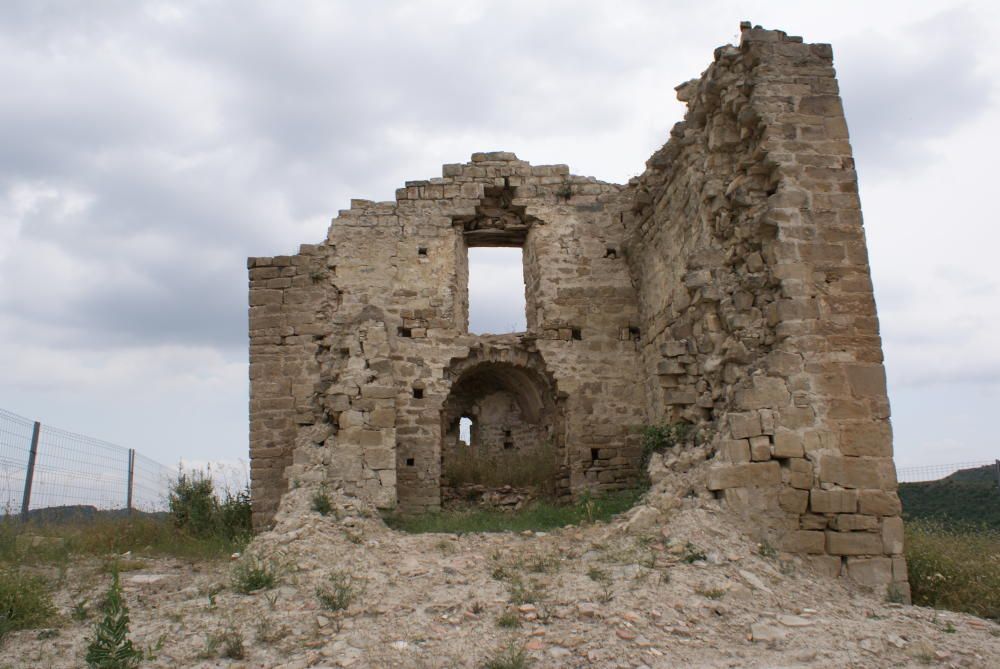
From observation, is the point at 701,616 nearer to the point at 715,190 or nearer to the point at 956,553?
the point at 956,553

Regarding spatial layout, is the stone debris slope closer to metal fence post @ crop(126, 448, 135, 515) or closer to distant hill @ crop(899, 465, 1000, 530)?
metal fence post @ crop(126, 448, 135, 515)

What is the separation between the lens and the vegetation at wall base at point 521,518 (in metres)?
7.80

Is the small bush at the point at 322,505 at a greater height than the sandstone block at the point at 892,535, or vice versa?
the small bush at the point at 322,505

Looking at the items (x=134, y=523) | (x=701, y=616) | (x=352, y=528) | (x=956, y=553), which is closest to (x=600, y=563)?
(x=701, y=616)

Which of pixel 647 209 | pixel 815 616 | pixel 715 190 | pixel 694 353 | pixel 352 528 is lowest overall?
pixel 815 616

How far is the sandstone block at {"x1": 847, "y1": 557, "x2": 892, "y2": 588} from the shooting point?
5902 mm

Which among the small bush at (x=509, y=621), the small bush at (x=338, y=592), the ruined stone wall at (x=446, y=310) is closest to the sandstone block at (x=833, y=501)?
the small bush at (x=509, y=621)

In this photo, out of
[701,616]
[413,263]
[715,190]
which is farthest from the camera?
[413,263]

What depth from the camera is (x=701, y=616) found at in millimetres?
4785

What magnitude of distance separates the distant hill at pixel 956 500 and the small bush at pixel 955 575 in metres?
6.33

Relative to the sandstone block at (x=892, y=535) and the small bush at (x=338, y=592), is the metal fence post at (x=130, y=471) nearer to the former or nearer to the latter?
the small bush at (x=338, y=592)

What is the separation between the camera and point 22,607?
16.2 feet

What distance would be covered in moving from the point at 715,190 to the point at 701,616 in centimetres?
439

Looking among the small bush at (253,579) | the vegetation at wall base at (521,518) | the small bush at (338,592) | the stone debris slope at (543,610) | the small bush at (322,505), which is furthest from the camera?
the vegetation at wall base at (521,518)
